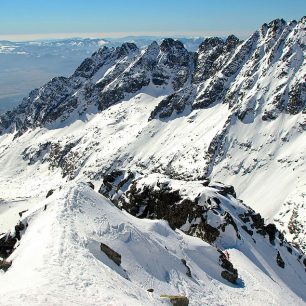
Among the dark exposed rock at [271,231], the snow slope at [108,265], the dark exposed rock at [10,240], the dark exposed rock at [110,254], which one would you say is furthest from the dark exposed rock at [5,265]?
the dark exposed rock at [271,231]

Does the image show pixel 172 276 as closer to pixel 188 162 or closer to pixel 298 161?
pixel 298 161

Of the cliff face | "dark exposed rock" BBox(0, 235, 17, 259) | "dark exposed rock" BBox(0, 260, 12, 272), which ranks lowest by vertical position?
the cliff face

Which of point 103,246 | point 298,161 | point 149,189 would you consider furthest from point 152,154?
point 103,246

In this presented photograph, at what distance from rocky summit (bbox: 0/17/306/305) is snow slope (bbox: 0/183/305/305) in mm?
129

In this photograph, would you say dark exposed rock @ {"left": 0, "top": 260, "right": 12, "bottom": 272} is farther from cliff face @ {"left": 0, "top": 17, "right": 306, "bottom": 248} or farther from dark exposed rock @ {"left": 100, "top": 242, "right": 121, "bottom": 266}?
cliff face @ {"left": 0, "top": 17, "right": 306, "bottom": 248}

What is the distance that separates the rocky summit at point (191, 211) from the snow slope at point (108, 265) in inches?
5.1

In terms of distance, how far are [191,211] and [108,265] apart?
96.8 ft

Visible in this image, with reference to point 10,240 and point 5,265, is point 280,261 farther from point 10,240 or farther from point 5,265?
point 5,265

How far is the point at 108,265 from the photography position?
1188 inches

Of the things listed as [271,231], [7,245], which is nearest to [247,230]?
[271,231]

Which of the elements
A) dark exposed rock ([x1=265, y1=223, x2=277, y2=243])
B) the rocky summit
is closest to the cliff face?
the rocky summit

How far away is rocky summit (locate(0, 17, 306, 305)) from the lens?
27.9m

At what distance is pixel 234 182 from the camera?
140 m

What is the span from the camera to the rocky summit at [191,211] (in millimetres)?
27938
